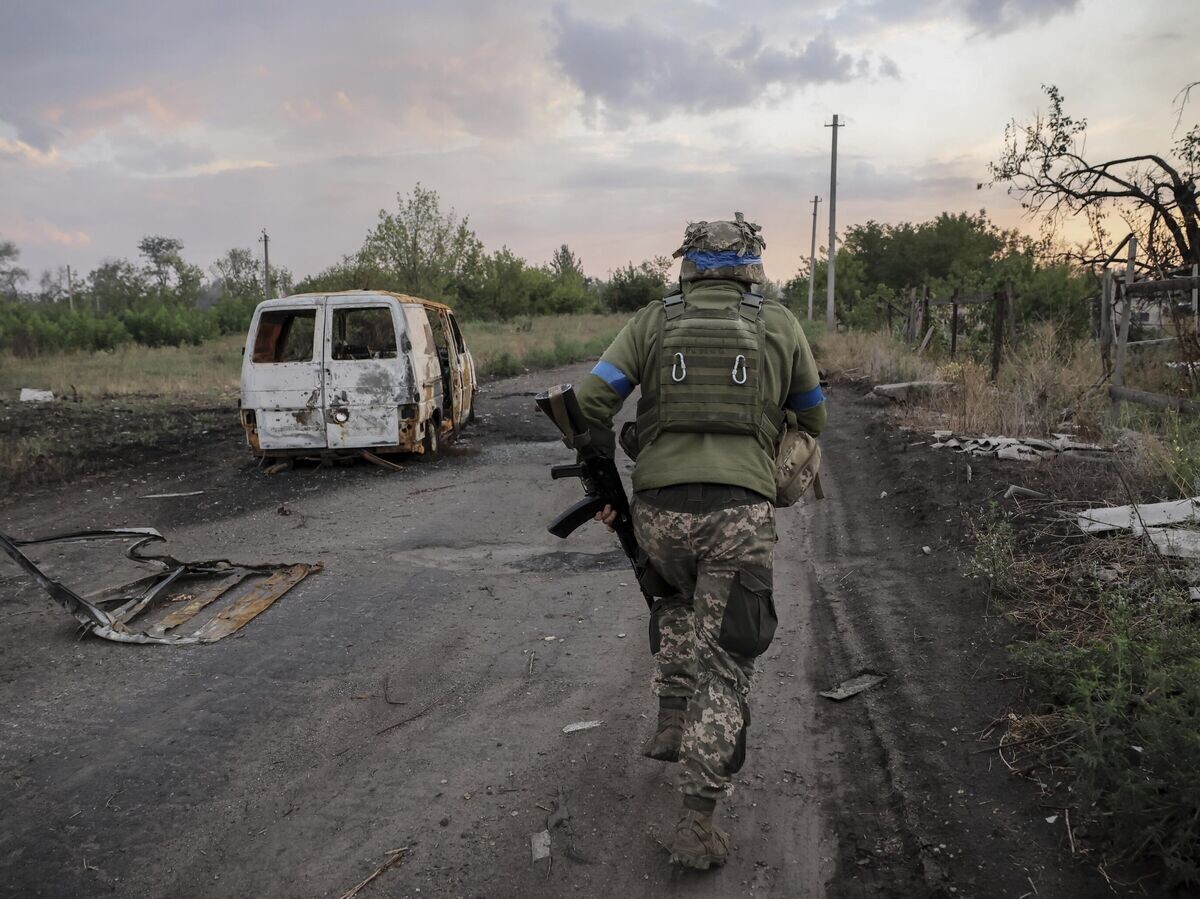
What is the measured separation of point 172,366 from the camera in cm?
2392

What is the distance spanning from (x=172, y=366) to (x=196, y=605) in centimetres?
2130

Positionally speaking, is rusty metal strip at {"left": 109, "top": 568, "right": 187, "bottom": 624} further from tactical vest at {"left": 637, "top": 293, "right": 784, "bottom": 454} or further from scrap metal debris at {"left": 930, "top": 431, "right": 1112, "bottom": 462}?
scrap metal debris at {"left": 930, "top": 431, "right": 1112, "bottom": 462}

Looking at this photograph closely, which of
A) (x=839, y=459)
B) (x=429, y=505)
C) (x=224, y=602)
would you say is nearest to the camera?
(x=224, y=602)

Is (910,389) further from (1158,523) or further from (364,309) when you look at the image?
(1158,523)

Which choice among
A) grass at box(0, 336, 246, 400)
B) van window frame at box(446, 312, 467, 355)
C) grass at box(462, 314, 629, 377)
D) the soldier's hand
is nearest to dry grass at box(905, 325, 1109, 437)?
van window frame at box(446, 312, 467, 355)

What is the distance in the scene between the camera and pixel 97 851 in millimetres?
2688

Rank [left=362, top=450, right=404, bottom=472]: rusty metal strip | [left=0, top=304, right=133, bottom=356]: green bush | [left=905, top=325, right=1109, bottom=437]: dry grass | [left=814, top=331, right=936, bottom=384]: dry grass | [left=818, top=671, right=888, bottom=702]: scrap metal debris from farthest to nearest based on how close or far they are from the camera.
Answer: [left=0, top=304, right=133, bottom=356]: green bush
[left=814, top=331, right=936, bottom=384]: dry grass
[left=362, top=450, right=404, bottom=472]: rusty metal strip
[left=905, top=325, right=1109, bottom=437]: dry grass
[left=818, top=671, right=888, bottom=702]: scrap metal debris

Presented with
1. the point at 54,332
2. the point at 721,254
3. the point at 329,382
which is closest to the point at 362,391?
the point at 329,382

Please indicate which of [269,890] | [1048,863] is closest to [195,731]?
[269,890]

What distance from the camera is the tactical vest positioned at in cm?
278

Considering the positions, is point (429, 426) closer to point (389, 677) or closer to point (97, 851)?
point (389, 677)

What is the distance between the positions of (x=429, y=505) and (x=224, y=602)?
2.79 m

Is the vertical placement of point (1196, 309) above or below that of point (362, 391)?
above

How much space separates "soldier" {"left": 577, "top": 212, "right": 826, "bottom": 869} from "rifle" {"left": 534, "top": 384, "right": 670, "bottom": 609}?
0.05 m
